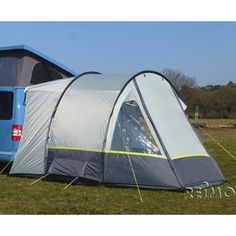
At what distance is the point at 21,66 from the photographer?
10.5 meters

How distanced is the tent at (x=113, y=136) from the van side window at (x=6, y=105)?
16.3 inches

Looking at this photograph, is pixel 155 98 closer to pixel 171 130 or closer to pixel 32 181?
pixel 171 130

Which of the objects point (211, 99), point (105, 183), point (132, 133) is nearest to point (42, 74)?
point (132, 133)

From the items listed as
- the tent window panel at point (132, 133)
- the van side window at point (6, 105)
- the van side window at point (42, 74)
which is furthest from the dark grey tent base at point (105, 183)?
the van side window at point (42, 74)

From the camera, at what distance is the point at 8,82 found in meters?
10.4

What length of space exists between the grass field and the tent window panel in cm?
79

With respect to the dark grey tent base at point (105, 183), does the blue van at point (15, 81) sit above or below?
above

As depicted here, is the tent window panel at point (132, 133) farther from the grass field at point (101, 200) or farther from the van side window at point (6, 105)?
the van side window at point (6, 105)

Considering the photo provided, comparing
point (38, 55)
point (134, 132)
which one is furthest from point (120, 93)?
point (38, 55)

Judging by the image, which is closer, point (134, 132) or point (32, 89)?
point (134, 132)

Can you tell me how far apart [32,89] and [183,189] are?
12.6 feet

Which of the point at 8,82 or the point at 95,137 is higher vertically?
the point at 8,82

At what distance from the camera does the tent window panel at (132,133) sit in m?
8.70

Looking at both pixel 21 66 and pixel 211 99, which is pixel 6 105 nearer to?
pixel 21 66
